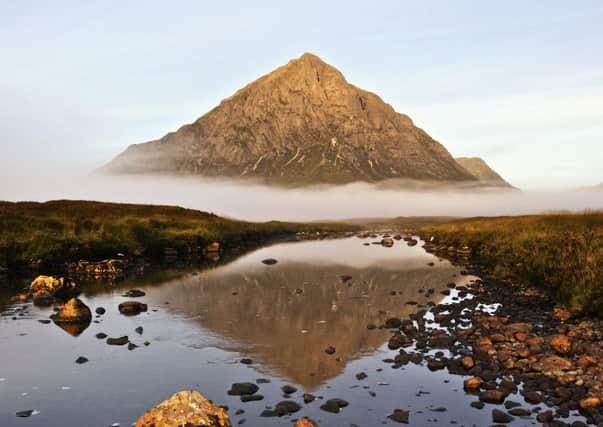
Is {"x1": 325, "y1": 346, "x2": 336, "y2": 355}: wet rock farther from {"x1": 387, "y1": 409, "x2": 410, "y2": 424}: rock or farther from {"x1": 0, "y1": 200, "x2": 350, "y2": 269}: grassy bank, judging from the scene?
{"x1": 0, "y1": 200, "x2": 350, "y2": 269}: grassy bank

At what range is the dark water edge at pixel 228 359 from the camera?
11.2 meters

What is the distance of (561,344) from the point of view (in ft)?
45.4

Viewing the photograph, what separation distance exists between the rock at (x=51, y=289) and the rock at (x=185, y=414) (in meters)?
17.9

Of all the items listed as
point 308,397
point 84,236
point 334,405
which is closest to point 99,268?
point 84,236

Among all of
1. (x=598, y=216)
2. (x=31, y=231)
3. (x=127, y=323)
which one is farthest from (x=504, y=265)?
(x=31, y=231)

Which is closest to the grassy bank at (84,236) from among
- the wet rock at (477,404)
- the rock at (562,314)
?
the wet rock at (477,404)

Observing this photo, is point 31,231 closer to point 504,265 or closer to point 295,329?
point 295,329

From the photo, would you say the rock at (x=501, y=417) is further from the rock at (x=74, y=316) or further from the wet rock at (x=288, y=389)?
the rock at (x=74, y=316)

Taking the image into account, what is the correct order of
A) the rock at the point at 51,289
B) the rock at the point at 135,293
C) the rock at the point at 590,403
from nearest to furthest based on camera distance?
1. the rock at the point at 590,403
2. the rock at the point at 51,289
3. the rock at the point at 135,293

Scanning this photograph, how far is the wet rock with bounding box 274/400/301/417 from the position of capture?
429 inches

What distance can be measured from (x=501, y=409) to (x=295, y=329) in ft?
30.1

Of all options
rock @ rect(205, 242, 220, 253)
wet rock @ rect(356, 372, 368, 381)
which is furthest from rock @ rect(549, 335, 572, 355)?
rock @ rect(205, 242, 220, 253)

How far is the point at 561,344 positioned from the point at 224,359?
34.8ft

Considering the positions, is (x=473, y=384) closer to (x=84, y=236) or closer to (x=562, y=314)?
(x=562, y=314)
